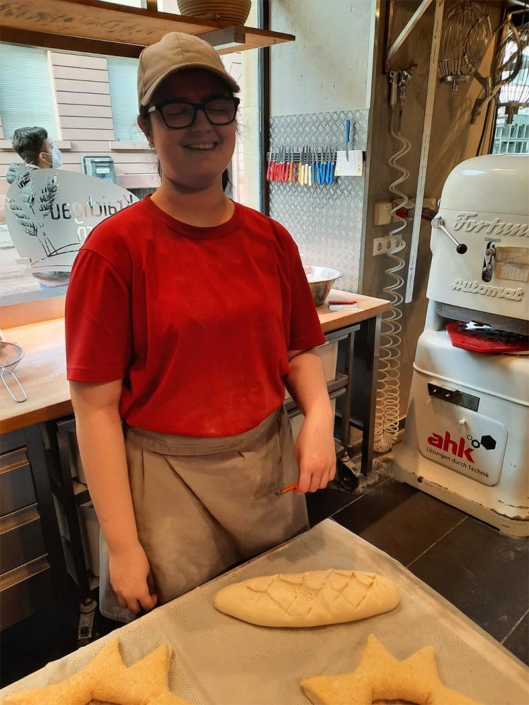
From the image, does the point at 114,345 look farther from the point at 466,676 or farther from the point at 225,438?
the point at 466,676

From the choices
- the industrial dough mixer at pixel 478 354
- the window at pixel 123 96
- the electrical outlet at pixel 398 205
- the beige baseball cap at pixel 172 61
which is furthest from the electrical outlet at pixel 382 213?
the beige baseball cap at pixel 172 61

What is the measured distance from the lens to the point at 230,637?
776 mm

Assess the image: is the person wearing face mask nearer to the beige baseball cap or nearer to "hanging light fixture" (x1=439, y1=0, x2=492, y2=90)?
the beige baseball cap

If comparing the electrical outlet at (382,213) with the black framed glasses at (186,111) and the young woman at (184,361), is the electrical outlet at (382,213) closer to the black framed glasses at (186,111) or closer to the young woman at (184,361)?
the young woman at (184,361)

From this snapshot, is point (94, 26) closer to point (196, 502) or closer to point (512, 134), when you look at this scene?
point (196, 502)

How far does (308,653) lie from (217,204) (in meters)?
0.74

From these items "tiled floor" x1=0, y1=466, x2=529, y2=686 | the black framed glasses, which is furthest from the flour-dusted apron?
"tiled floor" x1=0, y1=466, x2=529, y2=686

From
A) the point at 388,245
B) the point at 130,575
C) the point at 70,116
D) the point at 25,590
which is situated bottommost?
the point at 25,590

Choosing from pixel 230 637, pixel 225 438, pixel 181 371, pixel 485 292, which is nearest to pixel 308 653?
pixel 230 637

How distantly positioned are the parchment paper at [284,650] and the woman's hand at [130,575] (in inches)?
2.7

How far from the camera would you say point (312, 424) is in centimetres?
98

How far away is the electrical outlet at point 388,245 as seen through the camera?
2084 millimetres

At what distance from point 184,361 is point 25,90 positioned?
128 cm

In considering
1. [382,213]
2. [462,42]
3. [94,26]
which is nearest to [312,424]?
[94,26]
